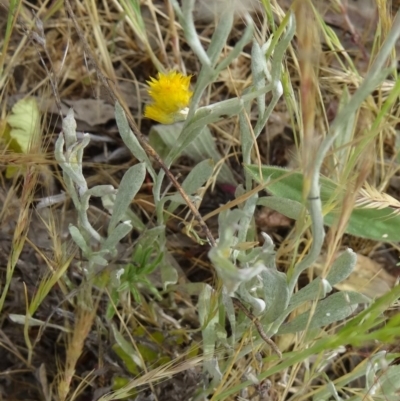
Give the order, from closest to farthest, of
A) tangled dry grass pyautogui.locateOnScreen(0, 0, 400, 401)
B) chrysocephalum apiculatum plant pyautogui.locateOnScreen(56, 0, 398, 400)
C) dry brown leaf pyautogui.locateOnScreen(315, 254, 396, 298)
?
chrysocephalum apiculatum plant pyautogui.locateOnScreen(56, 0, 398, 400) → tangled dry grass pyautogui.locateOnScreen(0, 0, 400, 401) → dry brown leaf pyautogui.locateOnScreen(315, 254, 396, 298)

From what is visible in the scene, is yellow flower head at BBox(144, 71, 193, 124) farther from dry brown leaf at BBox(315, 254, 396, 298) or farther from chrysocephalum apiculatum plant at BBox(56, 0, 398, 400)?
dry brown leaf at BBox(315, 254, 396, 298)

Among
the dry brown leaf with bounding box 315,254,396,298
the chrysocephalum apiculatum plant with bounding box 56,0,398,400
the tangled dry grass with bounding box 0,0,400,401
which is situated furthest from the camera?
the dry brown leaf with bounding box 315,254,396,298

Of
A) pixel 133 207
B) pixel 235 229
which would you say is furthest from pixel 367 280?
pixel 235 229

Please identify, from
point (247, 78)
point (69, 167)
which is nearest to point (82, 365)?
point (69, 167)

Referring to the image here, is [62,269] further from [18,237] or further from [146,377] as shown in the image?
[146,377]

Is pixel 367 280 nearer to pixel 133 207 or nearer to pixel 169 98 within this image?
pixel 133 207

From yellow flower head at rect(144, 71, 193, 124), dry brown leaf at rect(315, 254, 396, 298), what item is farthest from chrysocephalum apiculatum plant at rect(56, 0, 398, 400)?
dry brown leaf at rect(315, 254, 396, 298)

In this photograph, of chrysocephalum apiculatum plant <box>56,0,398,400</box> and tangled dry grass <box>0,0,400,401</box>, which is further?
tangled dry grass <box>0,0,400,401</box>

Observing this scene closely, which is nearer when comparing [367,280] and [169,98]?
[169,98]

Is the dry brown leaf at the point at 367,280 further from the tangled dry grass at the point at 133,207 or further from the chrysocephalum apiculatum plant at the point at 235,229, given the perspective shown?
the chrysocephalum apiculatum plant at the point at 235,229
